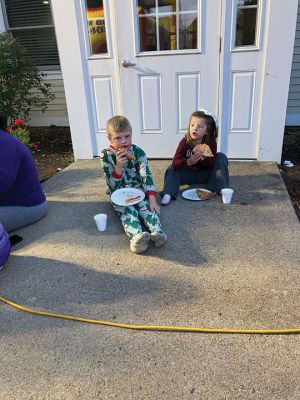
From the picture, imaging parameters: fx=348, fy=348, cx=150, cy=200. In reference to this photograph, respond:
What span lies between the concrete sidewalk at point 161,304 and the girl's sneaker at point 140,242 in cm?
10

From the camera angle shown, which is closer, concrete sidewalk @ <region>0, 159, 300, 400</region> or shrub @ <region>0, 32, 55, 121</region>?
concrete sidewalk @ <region>0, 159, 300, 400</region>

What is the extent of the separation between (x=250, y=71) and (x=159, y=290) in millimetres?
3014

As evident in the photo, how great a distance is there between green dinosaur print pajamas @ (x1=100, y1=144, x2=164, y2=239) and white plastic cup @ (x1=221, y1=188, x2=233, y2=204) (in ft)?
2.38

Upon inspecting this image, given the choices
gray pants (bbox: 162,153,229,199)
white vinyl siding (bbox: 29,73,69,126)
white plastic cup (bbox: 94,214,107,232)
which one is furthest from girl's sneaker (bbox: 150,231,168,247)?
white vinyl siding (bbox: 29,73,69,126)

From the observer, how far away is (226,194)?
335cm

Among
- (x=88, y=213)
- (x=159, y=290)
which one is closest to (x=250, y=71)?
(x=88, y=213)

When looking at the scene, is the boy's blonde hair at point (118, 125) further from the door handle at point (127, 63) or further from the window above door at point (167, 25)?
the window above door at point (167, 25)

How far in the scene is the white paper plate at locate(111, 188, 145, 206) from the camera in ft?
9.50

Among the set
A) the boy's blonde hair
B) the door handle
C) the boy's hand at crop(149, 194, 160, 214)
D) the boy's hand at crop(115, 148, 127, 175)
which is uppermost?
the door handle

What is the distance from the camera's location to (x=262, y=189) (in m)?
3.70

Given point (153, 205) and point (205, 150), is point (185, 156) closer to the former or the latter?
point (205, 150)

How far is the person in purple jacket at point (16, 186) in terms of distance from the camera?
2.80 meters

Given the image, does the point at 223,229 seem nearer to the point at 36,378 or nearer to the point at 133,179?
the point at 133,179

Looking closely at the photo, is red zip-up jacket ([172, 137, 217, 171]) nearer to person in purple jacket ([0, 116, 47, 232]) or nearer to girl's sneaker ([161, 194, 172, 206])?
girl's sneaker ([161, 194, 172, 206])
